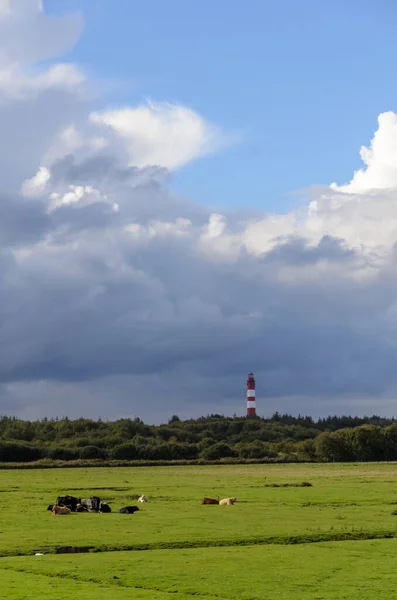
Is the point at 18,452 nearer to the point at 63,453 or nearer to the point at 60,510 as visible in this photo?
the point at 63,453

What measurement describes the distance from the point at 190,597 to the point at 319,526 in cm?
1637

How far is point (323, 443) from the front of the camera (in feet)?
430

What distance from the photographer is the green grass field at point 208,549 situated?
21969 mm

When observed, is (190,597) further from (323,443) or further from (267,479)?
(323,443)

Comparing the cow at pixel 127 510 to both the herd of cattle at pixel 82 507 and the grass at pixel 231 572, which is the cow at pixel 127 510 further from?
the grass at pixel 231 572

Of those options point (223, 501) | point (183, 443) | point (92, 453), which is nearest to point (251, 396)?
point (183, 443)

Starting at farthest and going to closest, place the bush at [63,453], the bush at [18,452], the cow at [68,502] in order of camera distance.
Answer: the bush at [63,453], the bush at [18,452], the cow at [68,502]

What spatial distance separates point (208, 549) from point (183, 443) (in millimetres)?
114748

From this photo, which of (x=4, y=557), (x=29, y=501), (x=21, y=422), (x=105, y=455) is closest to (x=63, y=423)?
(x=21, y=422)

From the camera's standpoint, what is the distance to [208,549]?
2962cm

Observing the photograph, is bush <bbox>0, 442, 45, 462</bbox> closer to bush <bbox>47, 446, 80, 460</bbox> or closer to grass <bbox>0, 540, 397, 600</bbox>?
bush <bbox>47, 446, 80, 460</bbox>

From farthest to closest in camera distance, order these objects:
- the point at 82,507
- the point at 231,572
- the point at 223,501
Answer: the point at 223,501, the point at 82,507, the point at 231,572

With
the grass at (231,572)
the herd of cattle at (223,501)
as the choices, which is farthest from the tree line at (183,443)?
the grass at (231,572)

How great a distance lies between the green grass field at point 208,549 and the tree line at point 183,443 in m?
76.8
